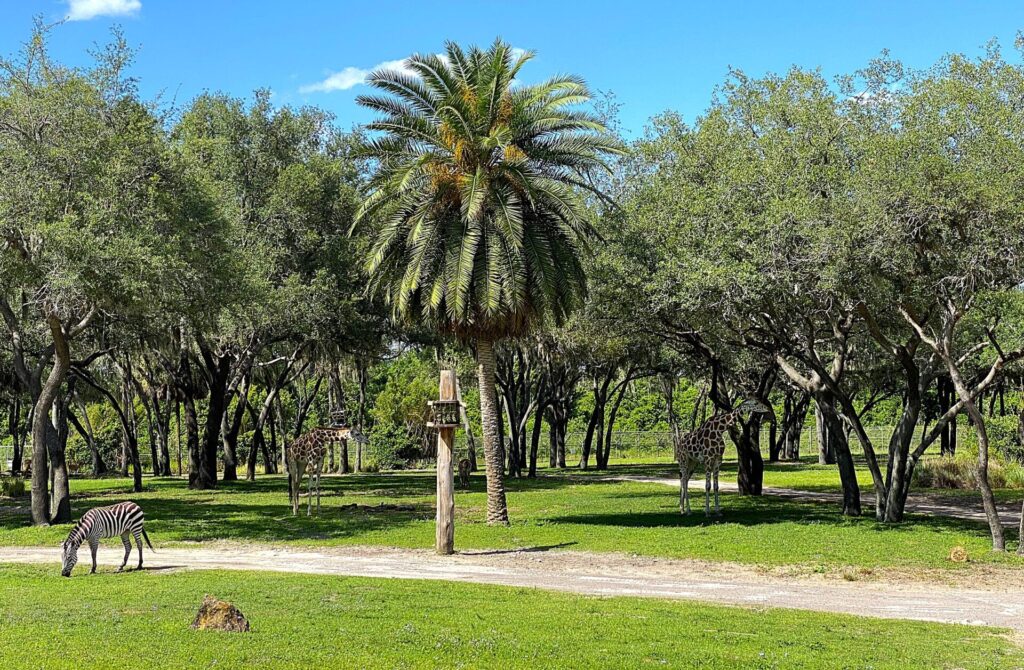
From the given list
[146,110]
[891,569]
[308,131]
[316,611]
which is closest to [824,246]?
[891,569]

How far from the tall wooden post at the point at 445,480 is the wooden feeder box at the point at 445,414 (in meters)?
0.02

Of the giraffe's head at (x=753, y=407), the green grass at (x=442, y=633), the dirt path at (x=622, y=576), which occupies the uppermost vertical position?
the giraffe's head at (x=753, y=407)

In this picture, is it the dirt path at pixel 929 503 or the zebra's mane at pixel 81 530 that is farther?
the dirt path at pixel 929 503

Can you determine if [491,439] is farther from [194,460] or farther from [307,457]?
[194,460]

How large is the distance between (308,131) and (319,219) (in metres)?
4.16

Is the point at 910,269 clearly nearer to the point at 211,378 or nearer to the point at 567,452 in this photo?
the point at 211,378

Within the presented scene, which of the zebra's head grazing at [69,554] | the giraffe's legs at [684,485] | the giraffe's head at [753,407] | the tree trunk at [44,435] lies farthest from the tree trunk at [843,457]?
the tree trunk at [44,435]

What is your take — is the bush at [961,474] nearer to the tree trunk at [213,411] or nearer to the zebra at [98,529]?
the tree trunk at [213,411]

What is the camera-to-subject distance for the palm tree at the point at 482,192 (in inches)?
938

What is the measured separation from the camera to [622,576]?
17266mm

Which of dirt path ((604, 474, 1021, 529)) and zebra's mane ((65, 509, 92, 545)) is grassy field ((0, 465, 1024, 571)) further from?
zebra's mane ((65, 509, 92, 545))

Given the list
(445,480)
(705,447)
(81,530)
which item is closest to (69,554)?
Result: (81,530)

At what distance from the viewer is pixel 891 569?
17.6m

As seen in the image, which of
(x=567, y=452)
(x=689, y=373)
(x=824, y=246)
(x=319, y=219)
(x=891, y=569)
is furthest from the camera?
(x=567, y=452)
